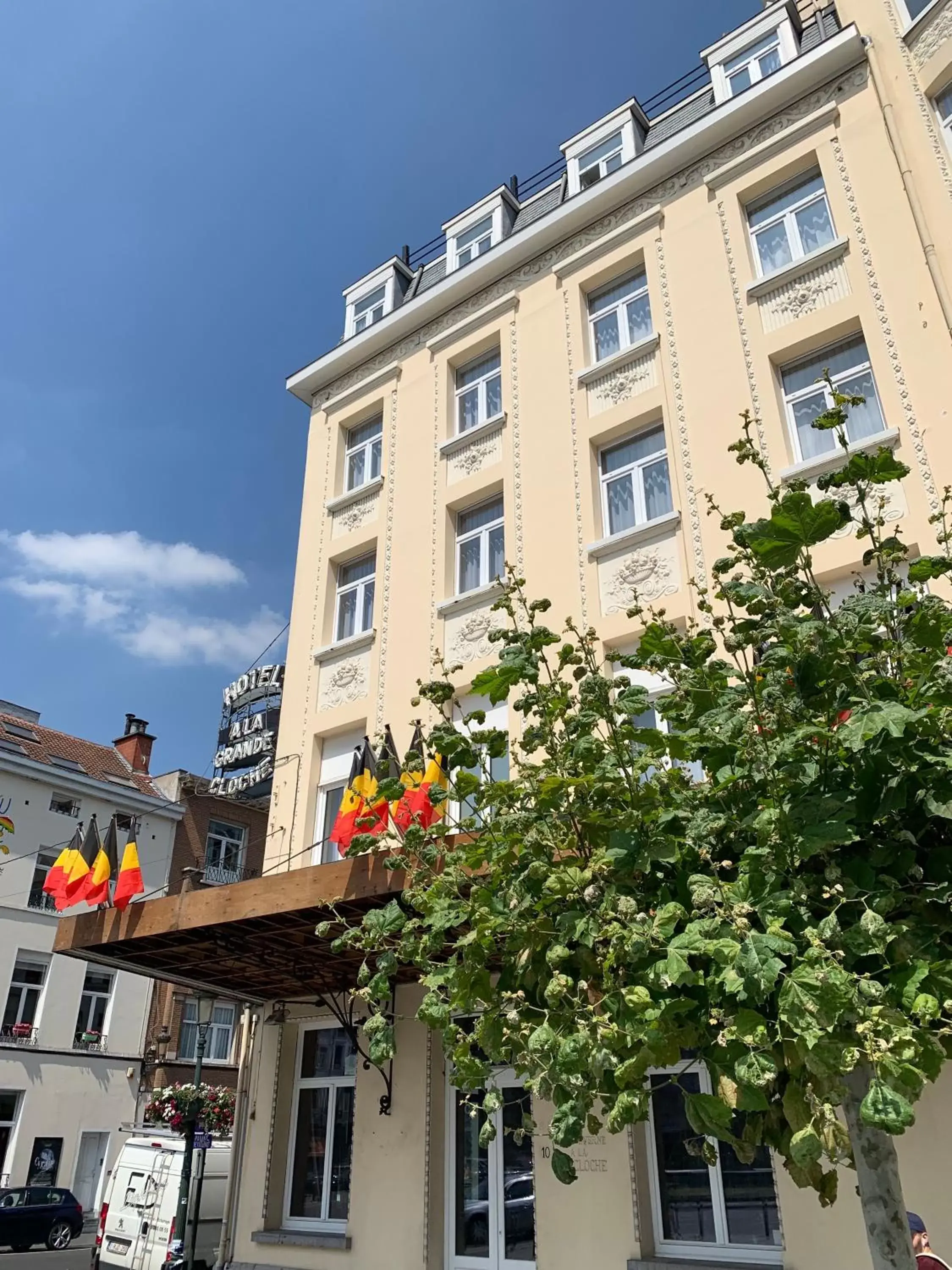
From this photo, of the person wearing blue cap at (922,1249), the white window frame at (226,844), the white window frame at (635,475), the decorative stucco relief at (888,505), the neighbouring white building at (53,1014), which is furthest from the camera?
the white window frame at (226,844)

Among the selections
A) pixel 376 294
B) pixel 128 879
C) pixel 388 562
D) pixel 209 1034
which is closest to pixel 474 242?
pixel 376 294

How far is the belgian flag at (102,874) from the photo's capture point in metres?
12.6

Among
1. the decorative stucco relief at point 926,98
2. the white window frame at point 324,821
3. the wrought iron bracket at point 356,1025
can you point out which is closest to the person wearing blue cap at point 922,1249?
the wrought iron bracket at point 356,1025

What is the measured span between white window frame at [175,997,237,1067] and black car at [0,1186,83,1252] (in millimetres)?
7461

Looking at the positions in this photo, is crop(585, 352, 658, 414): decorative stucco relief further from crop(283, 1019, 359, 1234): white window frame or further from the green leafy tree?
crop(283, 1019, 359, 1234): white window frame

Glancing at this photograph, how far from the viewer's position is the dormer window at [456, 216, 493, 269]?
16.9 meters

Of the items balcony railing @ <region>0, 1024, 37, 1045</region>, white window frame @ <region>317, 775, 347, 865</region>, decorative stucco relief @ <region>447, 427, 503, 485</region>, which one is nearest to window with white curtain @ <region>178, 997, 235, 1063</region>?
balcony railing @ <region>0, 1024, 37, 1045</region>

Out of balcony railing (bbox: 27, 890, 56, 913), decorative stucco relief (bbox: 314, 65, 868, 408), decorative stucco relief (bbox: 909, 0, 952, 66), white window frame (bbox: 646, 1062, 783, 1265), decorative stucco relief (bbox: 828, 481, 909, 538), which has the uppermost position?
decorative stucco relief (bbox: 314, 65, 868, 408)

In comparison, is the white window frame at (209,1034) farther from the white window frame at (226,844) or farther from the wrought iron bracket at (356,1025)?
the wrought iron bracket at (356,1025)

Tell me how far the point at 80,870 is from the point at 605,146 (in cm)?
1415

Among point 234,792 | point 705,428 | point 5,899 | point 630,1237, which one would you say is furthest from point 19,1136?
point 705,428

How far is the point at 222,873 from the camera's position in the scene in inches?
1400

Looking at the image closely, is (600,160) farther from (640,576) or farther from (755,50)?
(640,576)

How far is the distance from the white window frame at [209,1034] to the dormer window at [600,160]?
86.6ft
